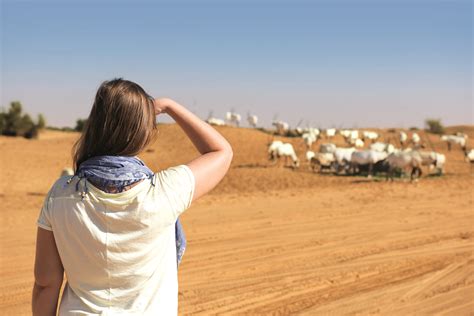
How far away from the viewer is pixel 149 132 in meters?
2.07

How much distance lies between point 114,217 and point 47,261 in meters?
0.30

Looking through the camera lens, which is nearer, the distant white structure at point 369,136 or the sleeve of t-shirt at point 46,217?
the sleeve of t-shirt at point 46,217

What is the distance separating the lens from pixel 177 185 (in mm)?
2107

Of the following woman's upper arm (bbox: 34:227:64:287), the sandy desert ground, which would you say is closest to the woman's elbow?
woman's upper arm (bbox: 34:227:64:287)

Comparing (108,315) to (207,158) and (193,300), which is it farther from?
(193,300)

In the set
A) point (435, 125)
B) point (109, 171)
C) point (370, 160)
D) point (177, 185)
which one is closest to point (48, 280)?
point (109, 171)

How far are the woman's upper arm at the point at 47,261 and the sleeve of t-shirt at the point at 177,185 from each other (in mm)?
429

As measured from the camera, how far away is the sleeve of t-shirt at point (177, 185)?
2.10 metres

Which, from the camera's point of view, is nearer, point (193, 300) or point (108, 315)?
point (108, 315)

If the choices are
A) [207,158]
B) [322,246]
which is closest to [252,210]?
[322,246]

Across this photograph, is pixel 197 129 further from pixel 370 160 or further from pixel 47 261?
pixel 370 160

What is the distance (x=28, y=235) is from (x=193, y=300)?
550 cm

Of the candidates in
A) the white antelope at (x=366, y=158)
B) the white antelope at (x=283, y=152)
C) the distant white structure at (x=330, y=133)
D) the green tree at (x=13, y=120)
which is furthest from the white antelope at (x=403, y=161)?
the green tree at (x=13, y=120)

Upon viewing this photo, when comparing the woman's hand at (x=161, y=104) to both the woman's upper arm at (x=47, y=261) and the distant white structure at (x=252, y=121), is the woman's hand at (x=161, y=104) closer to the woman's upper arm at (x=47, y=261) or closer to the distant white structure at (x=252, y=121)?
the woman's upper arm at (x=47, y=261)
